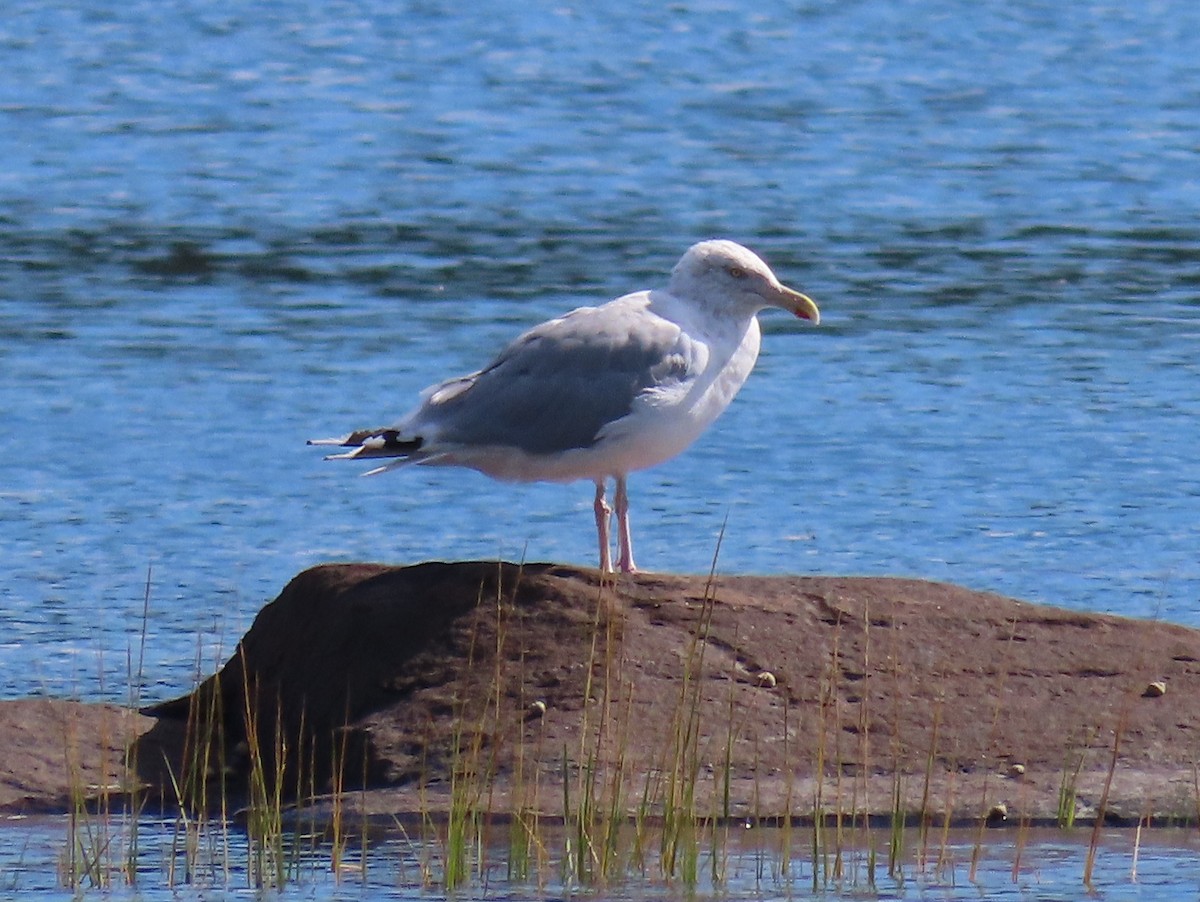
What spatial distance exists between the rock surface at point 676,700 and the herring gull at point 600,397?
450 millimetres

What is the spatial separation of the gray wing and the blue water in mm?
1774

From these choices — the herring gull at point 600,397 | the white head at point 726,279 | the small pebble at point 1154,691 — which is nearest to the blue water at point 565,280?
the herring gull at point 600,397

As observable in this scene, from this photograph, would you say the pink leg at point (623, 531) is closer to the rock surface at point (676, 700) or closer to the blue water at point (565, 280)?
the rock surface at point (676, 700)

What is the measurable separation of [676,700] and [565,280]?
31.1 ft

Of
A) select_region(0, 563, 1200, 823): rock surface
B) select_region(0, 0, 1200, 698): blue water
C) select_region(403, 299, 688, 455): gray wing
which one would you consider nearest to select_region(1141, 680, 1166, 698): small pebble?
select_region(0, 563, 1200, 823): rock surface

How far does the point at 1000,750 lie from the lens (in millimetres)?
7508

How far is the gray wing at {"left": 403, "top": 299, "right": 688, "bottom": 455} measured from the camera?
8141 mm

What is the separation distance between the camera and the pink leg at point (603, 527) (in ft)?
26.6

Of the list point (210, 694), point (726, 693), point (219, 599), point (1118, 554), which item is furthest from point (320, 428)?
point (726, 693)

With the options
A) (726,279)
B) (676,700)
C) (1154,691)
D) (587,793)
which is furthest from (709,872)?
(726,279)

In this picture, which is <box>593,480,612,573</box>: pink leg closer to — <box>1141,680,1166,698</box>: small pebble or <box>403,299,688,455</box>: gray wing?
<box>403,299,688,455</box>: gray wing

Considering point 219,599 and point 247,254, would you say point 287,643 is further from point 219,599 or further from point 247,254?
point 247,254

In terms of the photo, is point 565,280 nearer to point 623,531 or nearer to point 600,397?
point 623,531

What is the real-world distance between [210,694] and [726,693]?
1.68 m
